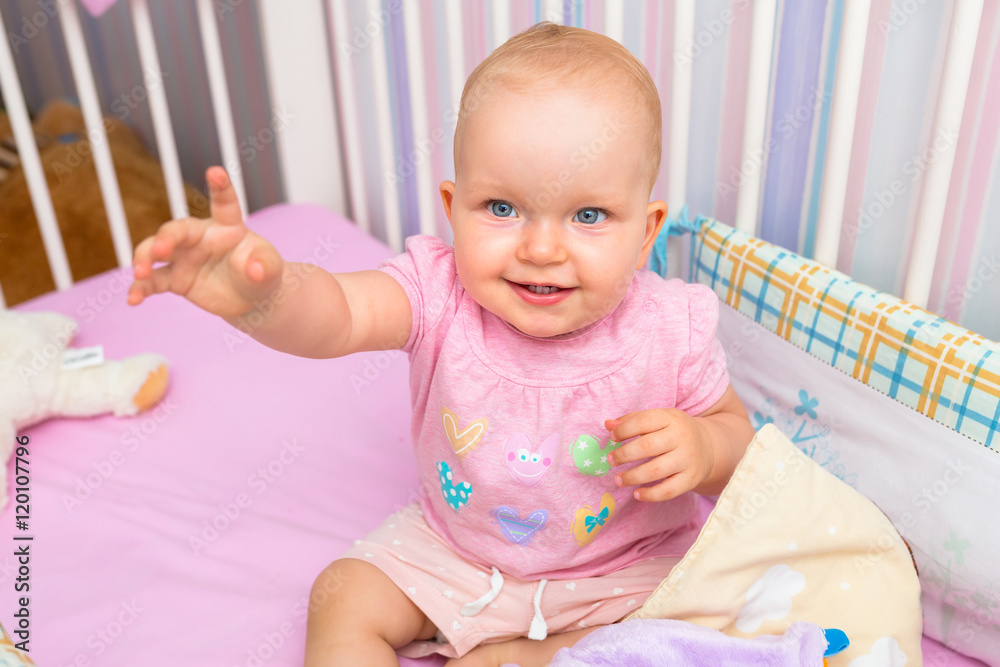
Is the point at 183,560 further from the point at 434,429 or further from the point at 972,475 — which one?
the point at 972,475

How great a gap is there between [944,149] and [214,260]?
2.11 feet

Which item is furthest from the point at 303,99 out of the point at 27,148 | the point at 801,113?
the point at 801,113

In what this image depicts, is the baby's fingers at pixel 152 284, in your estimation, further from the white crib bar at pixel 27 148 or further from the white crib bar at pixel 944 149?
the white crib bar at pixel 27 148

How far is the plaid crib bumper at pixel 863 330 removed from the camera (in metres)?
0.76

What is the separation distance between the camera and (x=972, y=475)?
766mm

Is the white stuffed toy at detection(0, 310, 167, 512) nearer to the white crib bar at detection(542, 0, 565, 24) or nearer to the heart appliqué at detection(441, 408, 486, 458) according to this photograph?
the heart appliqué at detection(441, 408, 486, 458)

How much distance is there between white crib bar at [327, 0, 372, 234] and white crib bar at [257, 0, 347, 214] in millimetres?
23

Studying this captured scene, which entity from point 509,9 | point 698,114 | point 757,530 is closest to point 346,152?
point 509,9

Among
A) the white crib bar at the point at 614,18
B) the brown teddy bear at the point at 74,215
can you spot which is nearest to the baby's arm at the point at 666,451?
the white crib bar at the point at 614,18

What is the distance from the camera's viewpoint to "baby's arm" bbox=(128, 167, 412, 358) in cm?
54

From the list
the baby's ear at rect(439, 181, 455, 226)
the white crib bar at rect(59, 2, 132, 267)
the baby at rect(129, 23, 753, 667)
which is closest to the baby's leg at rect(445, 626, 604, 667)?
the baby at rect(129, 23, 753, 667)

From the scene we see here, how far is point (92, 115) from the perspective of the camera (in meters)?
1.26

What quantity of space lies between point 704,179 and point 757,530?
1.66 ft

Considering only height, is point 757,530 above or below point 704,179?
below
